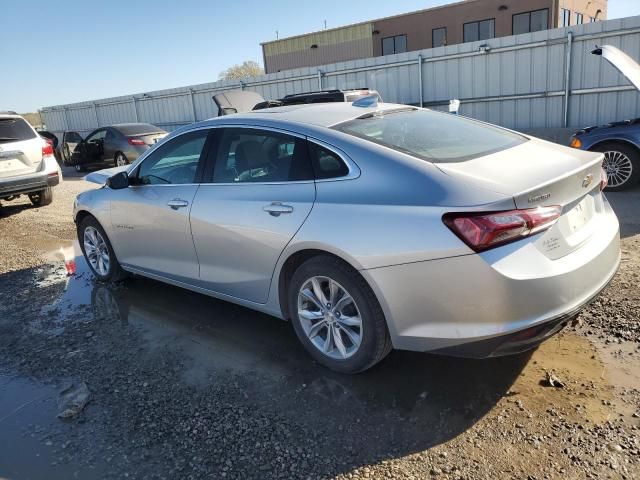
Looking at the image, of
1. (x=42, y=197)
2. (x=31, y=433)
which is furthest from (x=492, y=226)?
(x=42, y=197)

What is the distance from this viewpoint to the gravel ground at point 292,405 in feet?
8.54

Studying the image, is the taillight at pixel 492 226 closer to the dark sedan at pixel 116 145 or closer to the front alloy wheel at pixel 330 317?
the front alloy wheel at pixel 330 317

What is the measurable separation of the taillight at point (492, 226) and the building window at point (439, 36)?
114 ft

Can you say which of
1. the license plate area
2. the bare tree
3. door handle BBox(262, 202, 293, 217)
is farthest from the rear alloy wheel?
the bare tree

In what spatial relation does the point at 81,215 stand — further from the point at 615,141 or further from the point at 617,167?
the point at 617,167

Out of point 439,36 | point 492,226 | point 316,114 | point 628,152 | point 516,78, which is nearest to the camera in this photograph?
point 492,226

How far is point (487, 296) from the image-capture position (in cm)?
261

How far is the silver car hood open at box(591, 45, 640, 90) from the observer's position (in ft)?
21.9

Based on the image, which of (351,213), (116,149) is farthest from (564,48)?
(116,149)

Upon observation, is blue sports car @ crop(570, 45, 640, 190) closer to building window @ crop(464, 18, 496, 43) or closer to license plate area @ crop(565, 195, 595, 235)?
license plate area @ crop(565, 195, 595, 235)

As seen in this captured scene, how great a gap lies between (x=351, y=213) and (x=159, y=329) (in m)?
2.16

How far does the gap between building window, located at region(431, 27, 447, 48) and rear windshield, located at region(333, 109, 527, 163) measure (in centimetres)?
3344

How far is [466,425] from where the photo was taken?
9.21 ft

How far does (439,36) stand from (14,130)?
30.9m
